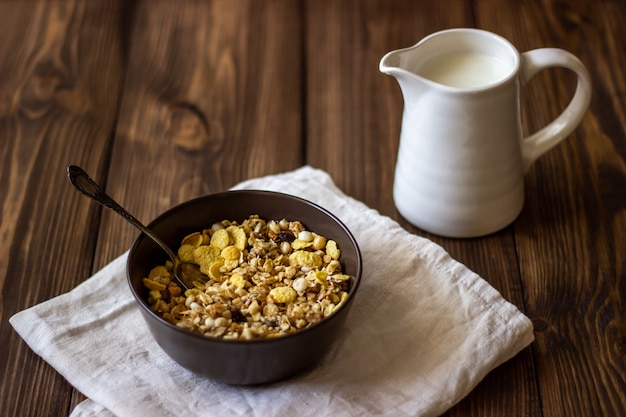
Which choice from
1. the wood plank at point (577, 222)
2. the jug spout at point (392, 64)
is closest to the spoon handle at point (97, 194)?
the jug spout at point (392, 64)

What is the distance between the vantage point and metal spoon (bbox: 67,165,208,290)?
0.89 metres

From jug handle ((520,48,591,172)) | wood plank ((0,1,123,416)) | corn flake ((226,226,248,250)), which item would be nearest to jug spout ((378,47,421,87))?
jug handle ((520,48,591,172))

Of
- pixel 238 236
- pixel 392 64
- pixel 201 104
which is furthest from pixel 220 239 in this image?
pixel 201 104

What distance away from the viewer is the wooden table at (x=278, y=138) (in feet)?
3.10

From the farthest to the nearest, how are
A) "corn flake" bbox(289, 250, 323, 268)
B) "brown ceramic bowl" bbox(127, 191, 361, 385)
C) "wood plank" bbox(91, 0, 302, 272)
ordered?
"wood plank" bbox(91, 0, 302, 272), "corn flake" bbox(289, 250, 323, 268), "brown ceramic bowl" bbox(127, 191, 361, 385)

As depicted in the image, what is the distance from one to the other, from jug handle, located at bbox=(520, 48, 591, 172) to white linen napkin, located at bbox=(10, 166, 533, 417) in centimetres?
18

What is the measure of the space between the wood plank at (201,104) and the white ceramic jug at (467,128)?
23cm

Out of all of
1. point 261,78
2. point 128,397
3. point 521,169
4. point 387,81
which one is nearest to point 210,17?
point 261,78

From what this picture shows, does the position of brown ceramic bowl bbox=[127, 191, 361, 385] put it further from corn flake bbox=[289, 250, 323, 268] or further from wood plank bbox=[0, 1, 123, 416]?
wood plank bbox=[0, 1, 123, 416]

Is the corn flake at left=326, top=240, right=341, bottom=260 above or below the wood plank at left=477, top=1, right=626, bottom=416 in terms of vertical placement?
above

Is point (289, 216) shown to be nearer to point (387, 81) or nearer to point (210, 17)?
point (387, 81)

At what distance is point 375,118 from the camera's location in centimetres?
126

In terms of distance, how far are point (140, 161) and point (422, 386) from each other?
21.0 inches

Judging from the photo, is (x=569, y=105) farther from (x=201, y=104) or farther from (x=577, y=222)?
(x=201, y=104)
